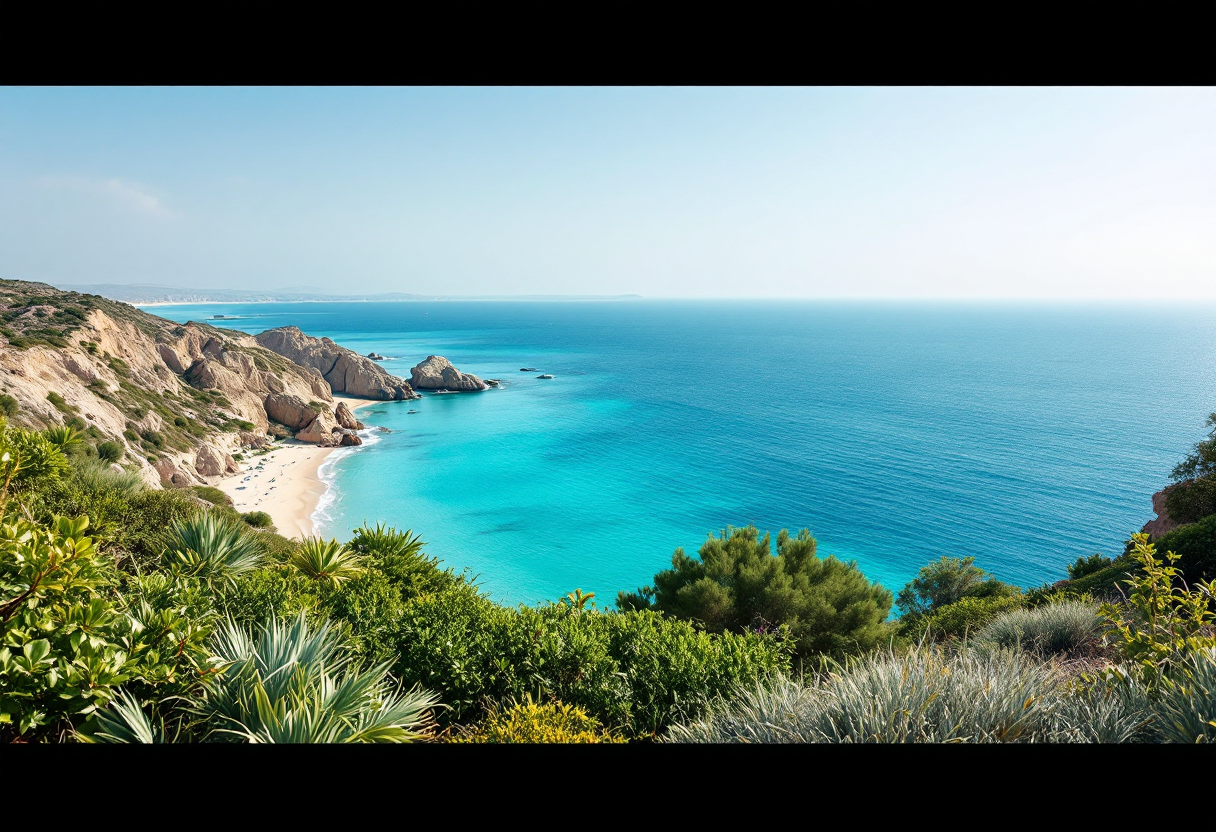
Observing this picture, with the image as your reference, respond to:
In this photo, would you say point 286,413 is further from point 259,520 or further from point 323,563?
point 323,563

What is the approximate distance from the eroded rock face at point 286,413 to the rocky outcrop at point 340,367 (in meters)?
14.4

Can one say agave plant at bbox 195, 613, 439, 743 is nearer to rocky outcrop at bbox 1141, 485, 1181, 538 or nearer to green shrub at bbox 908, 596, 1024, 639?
green shrub at bbox 908, 596, 1024, 639

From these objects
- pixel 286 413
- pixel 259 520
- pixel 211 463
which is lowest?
pixel 259 520

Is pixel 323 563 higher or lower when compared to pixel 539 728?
lower

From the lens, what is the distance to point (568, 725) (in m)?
3.23

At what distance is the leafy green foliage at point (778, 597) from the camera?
8422 millimetres

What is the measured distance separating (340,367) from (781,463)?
42.7m

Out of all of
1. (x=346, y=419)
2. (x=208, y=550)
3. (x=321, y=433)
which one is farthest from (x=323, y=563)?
(x=346, y=419)

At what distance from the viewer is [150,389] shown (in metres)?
30.6

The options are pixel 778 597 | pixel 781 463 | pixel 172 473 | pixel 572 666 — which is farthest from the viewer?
pixel 781 463

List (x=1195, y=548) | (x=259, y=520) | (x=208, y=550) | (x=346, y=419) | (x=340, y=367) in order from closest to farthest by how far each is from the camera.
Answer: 1. (x=208, y=550)
2. (x=1195, y=548)
3. (x=259, y=520)
4. (x=346, y=419)
5. (x=340, y=367)
